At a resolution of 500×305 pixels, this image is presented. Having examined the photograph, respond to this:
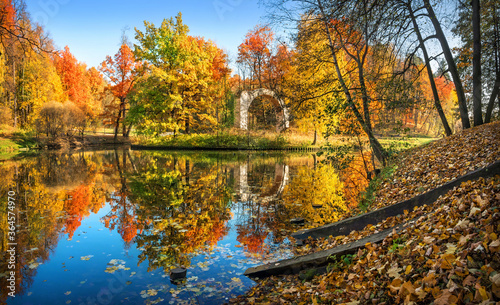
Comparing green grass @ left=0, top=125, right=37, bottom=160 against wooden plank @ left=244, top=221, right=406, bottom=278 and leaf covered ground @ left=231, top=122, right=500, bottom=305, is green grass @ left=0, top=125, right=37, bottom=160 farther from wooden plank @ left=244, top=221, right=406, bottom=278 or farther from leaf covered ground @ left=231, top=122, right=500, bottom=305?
leaf covered ground @ left=231, top=122, right=500, bottom=305

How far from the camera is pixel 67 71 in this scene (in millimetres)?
37969

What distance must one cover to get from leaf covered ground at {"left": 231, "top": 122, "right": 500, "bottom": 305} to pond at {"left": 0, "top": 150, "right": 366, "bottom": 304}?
3.64 ft

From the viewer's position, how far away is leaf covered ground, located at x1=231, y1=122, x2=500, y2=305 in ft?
7.48

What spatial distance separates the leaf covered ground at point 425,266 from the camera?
228 centimetres

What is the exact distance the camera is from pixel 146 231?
6445mm

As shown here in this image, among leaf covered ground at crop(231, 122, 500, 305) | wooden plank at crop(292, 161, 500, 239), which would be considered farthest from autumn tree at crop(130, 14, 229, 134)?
leaf covered ground at crop(231, 122, 500, 305)

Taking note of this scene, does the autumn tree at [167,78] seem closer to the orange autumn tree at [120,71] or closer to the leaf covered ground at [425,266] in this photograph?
the orange autumn tree at [120,71]

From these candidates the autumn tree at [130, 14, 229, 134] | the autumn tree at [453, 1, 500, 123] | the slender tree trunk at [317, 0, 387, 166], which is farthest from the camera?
the autumn tree at [130, 14, 229, 134]

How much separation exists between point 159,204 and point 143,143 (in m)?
24.1

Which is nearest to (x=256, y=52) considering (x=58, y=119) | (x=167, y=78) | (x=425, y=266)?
(x=167, y=78)

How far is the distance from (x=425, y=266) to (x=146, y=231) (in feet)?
17.6

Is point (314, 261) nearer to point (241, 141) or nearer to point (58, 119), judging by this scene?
point (241, 141)

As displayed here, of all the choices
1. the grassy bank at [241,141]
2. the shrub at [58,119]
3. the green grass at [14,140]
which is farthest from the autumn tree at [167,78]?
the green grass at [14,140]


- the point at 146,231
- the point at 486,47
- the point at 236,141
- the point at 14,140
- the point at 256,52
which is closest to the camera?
the point at 146,231
